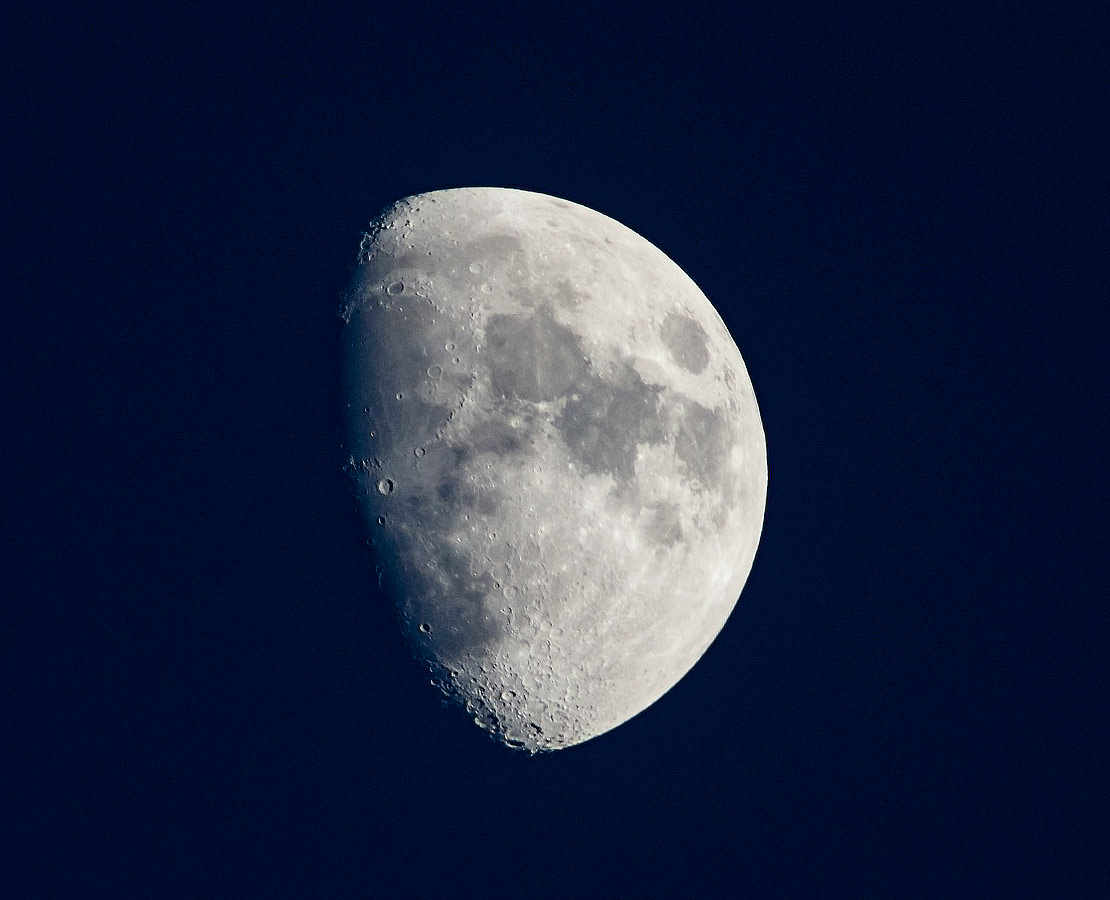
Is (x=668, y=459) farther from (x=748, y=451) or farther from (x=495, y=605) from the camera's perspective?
(x=495, y=605)

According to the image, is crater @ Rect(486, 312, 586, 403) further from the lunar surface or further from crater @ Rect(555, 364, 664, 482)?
crater @ Rect(555, 364, 664, 482)

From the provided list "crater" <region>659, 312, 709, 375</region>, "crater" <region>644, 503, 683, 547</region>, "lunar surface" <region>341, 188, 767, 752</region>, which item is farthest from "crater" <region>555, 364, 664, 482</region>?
"crater" <region>659, 312, 709, 375</region>

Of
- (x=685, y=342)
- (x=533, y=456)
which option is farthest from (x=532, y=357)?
(x=685, y=342)

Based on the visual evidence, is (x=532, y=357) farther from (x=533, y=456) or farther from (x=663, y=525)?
(x=663, y=525)

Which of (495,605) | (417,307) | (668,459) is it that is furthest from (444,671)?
(417,307)

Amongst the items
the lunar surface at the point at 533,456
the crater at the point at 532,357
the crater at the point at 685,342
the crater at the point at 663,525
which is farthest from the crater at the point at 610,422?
the crater at the point at 685,342
